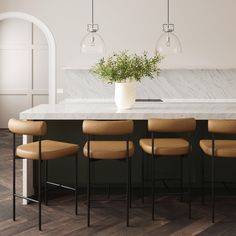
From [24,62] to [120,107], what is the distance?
595 centimetres

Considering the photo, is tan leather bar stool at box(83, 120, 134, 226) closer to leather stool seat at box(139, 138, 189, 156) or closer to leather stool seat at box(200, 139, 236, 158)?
leather stool seat at box(139, 138, 189, 156)

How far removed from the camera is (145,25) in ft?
25.0

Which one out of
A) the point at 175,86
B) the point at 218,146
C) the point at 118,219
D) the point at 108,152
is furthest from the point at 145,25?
the point at 118,219

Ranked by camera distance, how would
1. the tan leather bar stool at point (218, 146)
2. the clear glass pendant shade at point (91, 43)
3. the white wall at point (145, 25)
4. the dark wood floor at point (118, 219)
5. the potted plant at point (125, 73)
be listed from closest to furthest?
the dark wood floor at point (118, 219), the tan leather bar stool at point (218, 146), the potted plant at point (125, 73), the clear glass pendant shade at point (91, 43), the white wall at point (145, 25)

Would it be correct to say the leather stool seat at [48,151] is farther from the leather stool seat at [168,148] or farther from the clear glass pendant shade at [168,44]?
the clear glass pendant shade at [168,44]

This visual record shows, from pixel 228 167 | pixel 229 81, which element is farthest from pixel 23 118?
pixel 229 81

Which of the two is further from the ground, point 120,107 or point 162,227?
point 120,107

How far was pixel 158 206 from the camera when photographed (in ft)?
13.8

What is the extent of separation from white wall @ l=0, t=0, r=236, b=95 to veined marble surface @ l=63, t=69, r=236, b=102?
180 mm

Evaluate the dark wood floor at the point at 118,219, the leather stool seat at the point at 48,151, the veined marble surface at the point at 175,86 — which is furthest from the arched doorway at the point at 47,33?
the leather stool seat at the point at 48,151

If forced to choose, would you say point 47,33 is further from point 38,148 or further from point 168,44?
point 38,148

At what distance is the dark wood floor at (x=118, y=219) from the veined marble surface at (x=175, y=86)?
3338mm

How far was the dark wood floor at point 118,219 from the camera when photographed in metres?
3.55

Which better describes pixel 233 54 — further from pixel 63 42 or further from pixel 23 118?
pixel 23 118
